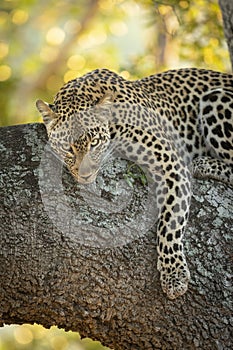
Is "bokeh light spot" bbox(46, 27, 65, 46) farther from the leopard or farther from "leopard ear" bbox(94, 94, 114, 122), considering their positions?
"leopard ear" bbox(94, 94, 114, 122)

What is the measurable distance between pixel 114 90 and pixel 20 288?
205cm

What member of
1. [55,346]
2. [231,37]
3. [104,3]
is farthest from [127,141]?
[55,346]

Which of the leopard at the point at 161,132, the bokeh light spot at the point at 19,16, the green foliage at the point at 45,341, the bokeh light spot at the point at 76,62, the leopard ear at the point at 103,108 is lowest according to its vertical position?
the green foliage at the point at 45,341

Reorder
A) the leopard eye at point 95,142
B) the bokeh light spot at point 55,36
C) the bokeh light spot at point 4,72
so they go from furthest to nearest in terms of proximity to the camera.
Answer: the bokeh light spot at point 55,36
the bokeh light spot at point 4,72
the leopard eye at point 95,142

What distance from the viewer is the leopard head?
6.28 metres

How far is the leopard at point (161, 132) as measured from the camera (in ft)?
20.3

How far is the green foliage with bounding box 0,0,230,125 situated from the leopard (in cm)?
463

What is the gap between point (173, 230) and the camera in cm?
617

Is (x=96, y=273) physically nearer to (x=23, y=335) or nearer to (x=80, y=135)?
(x=80, y=135)

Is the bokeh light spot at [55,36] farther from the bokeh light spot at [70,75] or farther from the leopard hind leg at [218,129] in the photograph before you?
the leopard hind leg at [218,129]

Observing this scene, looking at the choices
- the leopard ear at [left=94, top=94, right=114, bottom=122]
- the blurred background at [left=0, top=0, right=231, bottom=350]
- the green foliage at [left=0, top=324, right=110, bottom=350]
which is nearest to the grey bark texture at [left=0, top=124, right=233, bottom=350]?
the leopard ear at [left=94, top=94, right=114, bottom=122]

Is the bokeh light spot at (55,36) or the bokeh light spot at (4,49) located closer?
the bokeh light spot at (55,36)

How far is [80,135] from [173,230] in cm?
109

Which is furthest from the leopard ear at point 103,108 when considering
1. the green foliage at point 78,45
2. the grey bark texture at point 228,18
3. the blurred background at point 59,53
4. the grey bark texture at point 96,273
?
the blurred background at point 59,53
